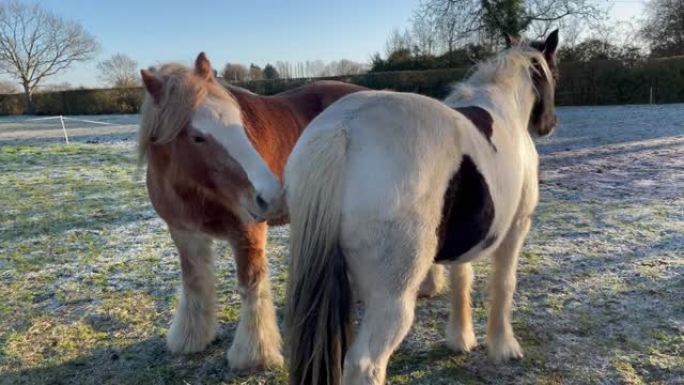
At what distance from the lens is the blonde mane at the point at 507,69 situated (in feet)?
9.38

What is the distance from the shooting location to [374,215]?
166cm

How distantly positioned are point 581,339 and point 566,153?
806 cm

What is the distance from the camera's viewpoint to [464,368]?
2.87 metres

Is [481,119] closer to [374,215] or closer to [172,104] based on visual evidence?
[374,215]

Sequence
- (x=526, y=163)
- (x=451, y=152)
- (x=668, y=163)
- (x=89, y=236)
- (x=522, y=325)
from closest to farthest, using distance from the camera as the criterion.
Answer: (x=451, y=152)
(x=526, y=163)
(x=522, y=325)
(x=89, y=236)
(x=668, y=163)

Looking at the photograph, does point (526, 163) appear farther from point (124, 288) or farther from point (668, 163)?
point (668, 163)

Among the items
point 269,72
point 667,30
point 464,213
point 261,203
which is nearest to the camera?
point 464,213

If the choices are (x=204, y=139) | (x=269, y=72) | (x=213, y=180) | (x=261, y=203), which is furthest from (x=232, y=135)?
(x=269, y=72)

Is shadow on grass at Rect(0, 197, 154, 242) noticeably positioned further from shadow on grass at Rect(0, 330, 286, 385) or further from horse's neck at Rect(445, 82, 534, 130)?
horse's neck at Rect(445, 82, 534, 130)

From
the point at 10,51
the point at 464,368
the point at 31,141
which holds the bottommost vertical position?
the point at 464,368

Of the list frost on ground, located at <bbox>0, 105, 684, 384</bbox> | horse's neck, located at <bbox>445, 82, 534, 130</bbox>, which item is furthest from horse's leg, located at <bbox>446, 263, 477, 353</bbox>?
horse's neck, located at <bbox>445, 82, 534, 130</bbox>

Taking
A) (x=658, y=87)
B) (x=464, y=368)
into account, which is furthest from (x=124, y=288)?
(x=658, y=87)

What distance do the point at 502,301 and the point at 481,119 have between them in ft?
3.87

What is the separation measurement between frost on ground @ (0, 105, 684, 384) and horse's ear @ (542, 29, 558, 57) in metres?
1.86
